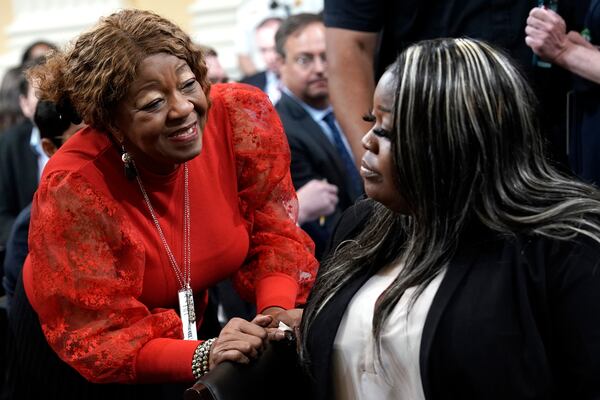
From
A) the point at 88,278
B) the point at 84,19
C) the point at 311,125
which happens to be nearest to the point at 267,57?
the point at 311,125

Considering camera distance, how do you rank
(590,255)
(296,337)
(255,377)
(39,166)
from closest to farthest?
(590,255), (255,377), (296,337), (39,166)

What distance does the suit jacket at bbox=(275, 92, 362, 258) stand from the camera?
3938 mm

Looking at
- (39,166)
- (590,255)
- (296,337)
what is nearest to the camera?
(590,255)

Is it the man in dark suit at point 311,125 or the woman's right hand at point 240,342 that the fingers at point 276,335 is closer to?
the woman's right hand at point 240,342

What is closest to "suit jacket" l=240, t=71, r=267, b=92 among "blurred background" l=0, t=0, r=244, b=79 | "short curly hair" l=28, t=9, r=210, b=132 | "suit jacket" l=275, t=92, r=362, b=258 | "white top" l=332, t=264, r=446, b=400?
"suit jacket" l=275, t=92, r=362, b=258

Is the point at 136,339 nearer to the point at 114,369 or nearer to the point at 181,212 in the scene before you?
the point at 114,369

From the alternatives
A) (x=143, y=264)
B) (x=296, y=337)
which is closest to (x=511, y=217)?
(x=296, y=337)

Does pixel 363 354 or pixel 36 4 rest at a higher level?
pixel 363 354

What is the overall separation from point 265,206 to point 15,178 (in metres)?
2.21

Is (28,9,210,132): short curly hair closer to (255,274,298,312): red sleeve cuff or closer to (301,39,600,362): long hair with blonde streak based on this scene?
(255,274,298,312): red sleeve cuff

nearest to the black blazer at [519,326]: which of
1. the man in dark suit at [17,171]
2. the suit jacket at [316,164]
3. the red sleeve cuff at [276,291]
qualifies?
the red sleeve cuff at [276,291]

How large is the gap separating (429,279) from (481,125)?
0.93 ft

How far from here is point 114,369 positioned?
86.4 inches

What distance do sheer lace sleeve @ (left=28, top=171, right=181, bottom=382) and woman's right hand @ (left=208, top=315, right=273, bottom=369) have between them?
0.74 ft
